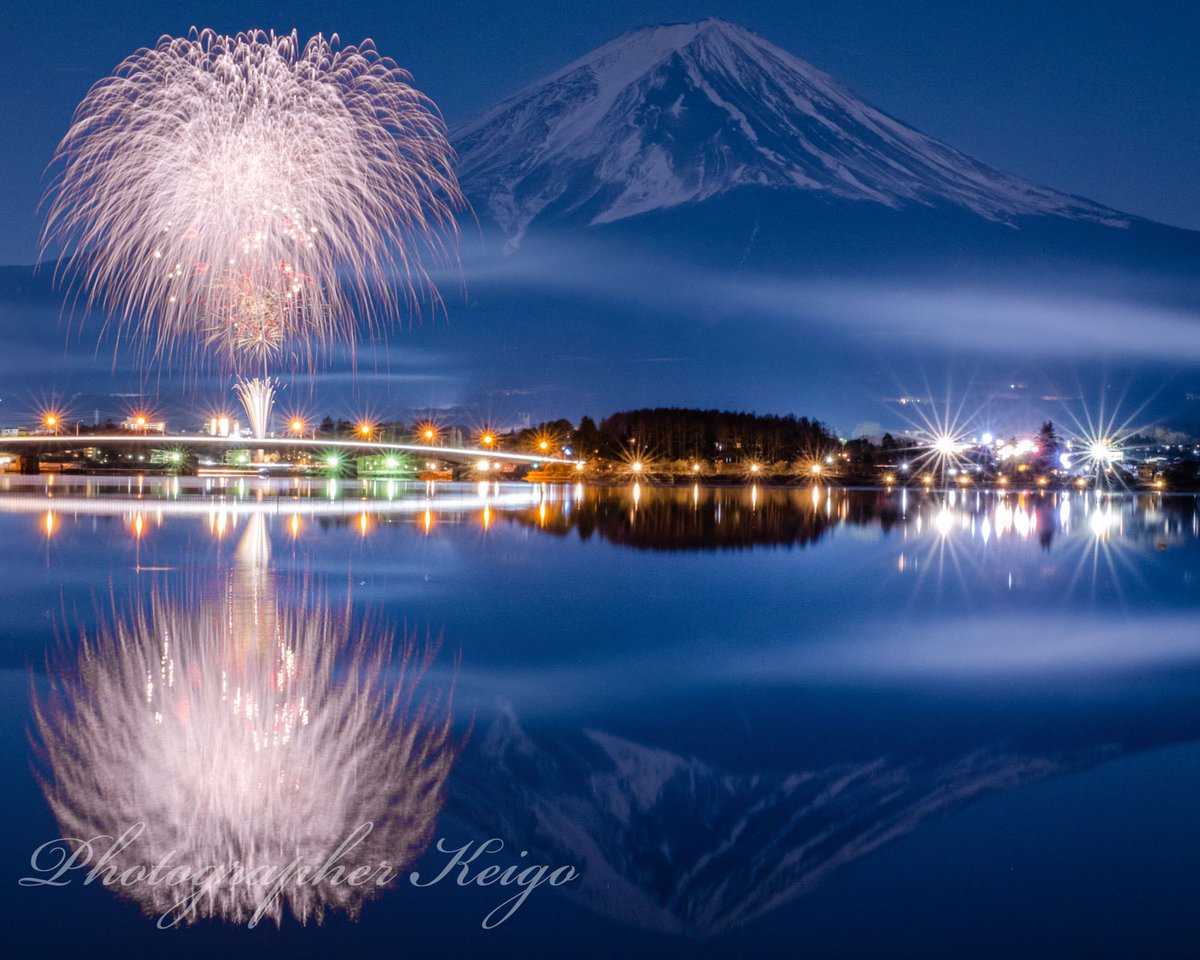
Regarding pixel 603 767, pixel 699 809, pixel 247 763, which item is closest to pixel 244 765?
pixel 247 763

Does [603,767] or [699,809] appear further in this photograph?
[603,767]

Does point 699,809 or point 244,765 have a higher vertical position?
point 244,765

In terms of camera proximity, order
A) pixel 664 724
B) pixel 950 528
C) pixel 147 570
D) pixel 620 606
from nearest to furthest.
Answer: pixel 664 724
pixel 620 606
pixel 147 570
pixel 950 528

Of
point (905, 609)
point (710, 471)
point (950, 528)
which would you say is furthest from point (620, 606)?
point (710, 471)

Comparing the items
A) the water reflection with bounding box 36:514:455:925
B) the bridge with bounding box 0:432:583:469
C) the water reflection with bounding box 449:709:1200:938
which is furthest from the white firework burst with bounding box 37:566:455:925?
the bridge with bounding box 0:432:583:469

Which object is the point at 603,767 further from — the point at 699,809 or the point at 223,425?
the point at 223,425

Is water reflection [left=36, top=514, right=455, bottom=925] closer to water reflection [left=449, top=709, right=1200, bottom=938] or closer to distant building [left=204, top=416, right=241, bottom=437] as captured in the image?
water reflection [left=449, top=709, right=1200, bottom=938]

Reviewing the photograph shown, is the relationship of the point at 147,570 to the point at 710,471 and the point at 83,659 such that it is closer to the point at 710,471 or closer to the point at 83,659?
the point at 83,659

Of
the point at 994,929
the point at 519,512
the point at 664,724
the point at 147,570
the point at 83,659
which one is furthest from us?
the point at 519,512
